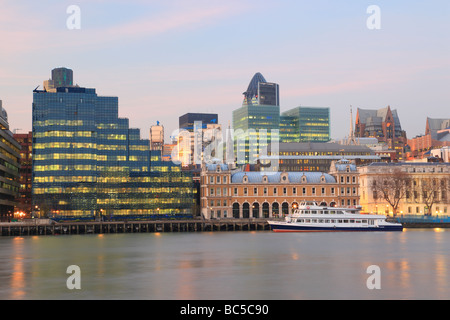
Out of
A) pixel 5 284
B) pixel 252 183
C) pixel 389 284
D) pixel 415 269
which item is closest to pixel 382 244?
pixel 415 269

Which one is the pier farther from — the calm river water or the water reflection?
the water reflection

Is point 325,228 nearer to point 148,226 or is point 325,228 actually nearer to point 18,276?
point 148,226

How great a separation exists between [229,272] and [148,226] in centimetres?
11083

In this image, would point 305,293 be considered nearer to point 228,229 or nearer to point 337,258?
point 337,258

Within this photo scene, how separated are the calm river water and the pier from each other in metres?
65.0

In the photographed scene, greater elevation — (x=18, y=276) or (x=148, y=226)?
(x=18, y=276)

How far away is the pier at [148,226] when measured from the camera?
16950cm

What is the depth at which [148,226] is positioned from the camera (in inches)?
6978

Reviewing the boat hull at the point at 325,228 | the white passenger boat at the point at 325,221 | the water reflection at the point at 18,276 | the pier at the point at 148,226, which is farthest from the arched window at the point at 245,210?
the water reflection at the point at 18,276

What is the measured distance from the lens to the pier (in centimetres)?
16950

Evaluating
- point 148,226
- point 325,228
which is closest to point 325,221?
point 325,228

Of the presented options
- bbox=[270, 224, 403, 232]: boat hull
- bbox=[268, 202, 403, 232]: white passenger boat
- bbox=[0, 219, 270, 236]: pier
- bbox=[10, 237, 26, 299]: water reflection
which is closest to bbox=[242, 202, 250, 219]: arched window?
bbox=[0, 219, 270, 236]: pier

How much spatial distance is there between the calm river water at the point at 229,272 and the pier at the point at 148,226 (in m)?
65.0

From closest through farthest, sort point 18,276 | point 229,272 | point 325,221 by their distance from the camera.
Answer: point 18,276
point 229,272
point 325,221
